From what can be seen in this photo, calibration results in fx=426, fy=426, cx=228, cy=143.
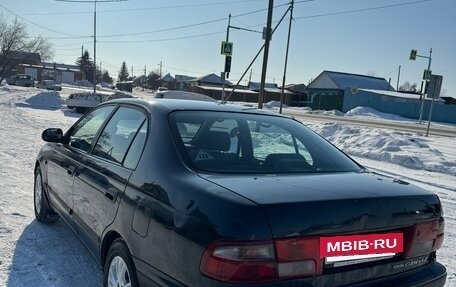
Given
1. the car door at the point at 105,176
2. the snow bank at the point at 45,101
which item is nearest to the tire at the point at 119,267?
the car door at the point at 105,176

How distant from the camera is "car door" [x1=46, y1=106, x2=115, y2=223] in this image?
12.7 feet

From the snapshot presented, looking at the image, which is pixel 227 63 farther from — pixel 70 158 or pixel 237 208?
pixel 237 208

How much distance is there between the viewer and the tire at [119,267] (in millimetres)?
2625

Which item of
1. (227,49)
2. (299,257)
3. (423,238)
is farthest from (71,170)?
(227,49)

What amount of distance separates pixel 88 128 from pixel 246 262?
9.34 ft

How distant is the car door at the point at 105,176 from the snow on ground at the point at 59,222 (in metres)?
0.49

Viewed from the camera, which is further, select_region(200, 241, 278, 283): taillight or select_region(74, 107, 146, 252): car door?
select_region(74, 107, 146, 252): car door

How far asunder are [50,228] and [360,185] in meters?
3.70

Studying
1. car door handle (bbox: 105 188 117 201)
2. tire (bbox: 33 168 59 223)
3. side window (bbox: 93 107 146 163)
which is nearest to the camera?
car door handle (bbox: 105 188 117 201)

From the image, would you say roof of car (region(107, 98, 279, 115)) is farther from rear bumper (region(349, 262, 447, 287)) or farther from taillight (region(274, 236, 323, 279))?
rear bumper (region(349, 262, 447, 287))

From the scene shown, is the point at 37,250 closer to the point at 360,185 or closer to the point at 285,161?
the point at 285,161

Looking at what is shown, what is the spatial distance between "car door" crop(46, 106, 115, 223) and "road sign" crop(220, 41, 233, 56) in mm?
15886

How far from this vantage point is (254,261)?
1954 millimetres

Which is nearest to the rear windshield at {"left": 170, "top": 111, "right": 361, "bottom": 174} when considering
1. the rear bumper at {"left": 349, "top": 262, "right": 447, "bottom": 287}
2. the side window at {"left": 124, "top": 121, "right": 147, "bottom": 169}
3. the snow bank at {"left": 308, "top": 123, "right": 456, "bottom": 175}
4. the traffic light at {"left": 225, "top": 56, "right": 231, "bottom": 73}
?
the side window at {"left": 124, "top": 121, "right": 147, "bottom": 169}
